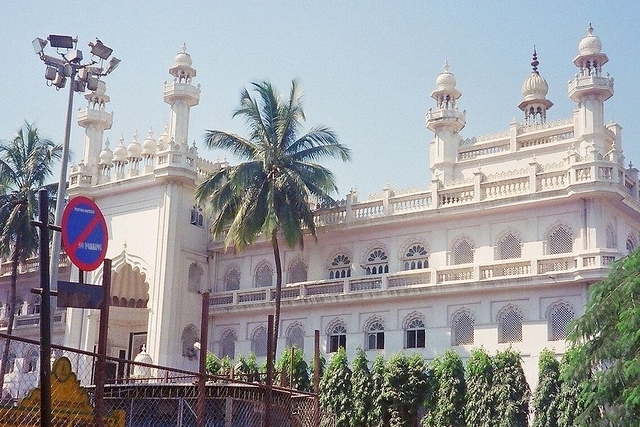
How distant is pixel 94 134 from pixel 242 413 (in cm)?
2940

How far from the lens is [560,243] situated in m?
29.2

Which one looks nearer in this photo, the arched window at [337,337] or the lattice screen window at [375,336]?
the lattice screen window at [375,336]

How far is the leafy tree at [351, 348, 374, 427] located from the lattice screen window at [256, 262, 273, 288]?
857cm

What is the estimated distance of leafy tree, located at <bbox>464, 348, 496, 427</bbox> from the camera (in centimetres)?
2562

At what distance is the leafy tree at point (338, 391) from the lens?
27.9 m

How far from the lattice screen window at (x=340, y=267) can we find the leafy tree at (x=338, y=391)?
5.87 metres

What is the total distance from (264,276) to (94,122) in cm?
1119

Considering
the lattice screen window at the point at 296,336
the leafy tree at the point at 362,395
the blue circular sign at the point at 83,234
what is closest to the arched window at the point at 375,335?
the lattice screen window at the point at 296,336

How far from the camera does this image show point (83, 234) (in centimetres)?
770

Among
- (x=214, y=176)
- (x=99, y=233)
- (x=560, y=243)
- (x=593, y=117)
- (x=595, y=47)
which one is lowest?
(x=99, y=233)

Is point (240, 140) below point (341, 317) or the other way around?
the other way around

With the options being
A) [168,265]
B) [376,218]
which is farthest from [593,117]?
[168,265]

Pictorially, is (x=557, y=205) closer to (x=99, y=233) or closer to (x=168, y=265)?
(x=168, y=265)

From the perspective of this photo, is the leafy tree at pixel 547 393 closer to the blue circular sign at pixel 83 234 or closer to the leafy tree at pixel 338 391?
the leafy tree at pixel 338 391
